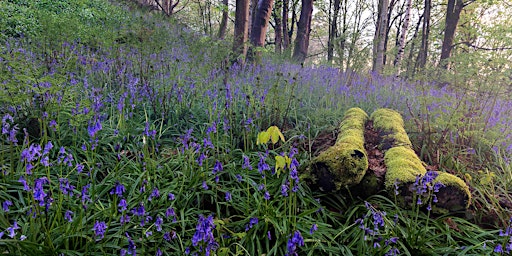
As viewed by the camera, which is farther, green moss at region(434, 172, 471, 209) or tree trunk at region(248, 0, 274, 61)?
tree trunk at region(248, 0, 274, 61)

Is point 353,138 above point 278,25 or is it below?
below

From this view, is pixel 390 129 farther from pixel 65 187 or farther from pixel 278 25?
pixel 278 25

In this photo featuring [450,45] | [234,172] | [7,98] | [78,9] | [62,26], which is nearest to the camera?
[7,98]

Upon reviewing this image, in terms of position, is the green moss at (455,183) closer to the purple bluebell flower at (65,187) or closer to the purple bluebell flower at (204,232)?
the purple bluebell flower at (204,232)

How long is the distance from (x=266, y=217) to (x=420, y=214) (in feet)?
4.65

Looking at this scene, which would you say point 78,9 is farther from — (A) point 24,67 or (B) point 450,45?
(B) point 450,45

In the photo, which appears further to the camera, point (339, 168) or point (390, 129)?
point (390, 129)

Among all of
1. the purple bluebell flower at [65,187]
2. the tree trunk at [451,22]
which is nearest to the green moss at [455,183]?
the purple bluebell flower at [65,187]

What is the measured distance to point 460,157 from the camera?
3.68 m

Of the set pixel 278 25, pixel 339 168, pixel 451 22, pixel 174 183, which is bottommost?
pixel 174 183

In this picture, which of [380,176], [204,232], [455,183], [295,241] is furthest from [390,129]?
[204,232]

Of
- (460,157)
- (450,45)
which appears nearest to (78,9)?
(460,157)

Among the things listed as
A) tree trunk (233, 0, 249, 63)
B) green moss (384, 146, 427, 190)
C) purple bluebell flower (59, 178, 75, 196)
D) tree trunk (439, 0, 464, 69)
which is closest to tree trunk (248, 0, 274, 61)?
tree trunk (233, 0, 249, 63)

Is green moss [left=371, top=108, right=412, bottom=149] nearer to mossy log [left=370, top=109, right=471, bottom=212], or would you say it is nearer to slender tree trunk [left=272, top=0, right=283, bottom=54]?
mossy log [left=370, top=109, right=471, bottom=212]
